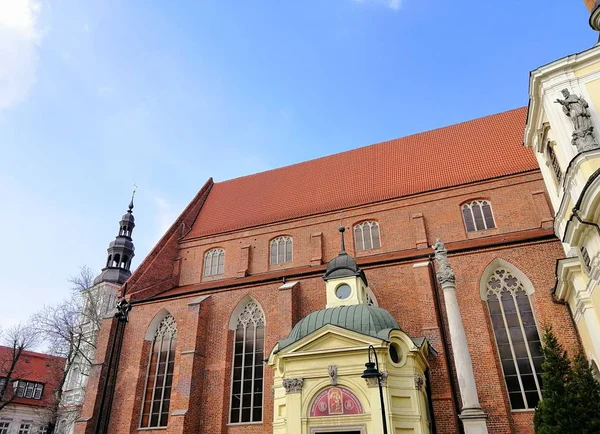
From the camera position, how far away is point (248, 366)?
15945mm

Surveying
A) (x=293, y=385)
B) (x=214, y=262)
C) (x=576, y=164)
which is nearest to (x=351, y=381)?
(x=293, y=385)

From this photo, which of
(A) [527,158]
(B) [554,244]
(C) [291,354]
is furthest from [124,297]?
(A) [527,158]

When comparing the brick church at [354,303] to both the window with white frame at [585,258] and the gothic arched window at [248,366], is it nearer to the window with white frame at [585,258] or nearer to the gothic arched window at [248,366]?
the gothic arched window at [248,366]

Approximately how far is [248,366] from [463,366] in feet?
28.7

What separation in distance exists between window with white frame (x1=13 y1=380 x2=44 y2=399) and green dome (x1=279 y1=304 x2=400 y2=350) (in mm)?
27628

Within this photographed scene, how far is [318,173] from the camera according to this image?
76.0 feet

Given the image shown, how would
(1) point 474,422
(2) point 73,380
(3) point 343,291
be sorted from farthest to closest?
1. (2) point 73,380
2. (3) point 343,291
3. (1) point 474,422

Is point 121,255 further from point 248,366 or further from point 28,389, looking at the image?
point 248,366

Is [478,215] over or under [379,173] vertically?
under

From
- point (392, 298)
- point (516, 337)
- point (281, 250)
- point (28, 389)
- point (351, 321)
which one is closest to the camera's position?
point (351, 321)

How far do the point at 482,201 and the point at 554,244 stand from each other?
3.90 m

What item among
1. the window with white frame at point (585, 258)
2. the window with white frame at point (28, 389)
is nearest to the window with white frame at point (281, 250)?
the window with white frame at point (585, 258)

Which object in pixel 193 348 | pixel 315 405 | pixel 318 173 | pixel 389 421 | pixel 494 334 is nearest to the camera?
pixel 389 421

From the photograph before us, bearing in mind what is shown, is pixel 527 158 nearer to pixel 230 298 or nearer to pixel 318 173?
pixel 318 173
